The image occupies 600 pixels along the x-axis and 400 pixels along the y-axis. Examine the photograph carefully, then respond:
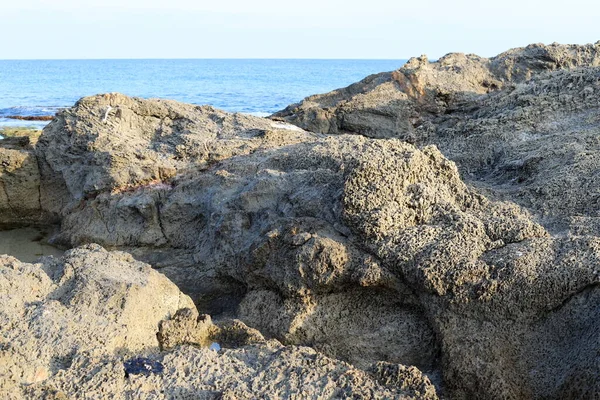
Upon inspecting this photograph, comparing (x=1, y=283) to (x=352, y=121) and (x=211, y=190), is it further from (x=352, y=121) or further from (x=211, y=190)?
(x=352, y=121)

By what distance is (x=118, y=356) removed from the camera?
250 centimetres

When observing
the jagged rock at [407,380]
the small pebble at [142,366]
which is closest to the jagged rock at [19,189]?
the small pebble at [142,366]

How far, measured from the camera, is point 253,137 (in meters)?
5.50

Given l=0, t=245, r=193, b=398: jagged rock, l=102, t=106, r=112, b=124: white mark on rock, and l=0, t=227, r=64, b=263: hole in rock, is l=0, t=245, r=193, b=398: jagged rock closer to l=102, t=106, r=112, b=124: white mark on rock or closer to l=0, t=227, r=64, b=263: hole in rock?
l=0, t=227, r=64, b=263: hole in rock

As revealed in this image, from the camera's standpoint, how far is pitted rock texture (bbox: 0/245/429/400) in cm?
224

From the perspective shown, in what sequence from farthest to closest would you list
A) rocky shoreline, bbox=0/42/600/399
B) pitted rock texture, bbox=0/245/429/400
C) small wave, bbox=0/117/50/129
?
small wave, bbox=0/117/50/129
rocky shoreline, bbox=0/42/600/399
pitted rock texture, bbox=0/245/429/400

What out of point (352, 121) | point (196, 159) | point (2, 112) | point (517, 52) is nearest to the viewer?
point (196, 159)

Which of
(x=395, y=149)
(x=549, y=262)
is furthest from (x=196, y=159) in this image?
(x=549, y=262)

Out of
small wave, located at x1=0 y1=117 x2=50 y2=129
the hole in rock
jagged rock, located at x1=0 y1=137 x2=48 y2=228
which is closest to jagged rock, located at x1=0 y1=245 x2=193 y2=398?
the hole in rock

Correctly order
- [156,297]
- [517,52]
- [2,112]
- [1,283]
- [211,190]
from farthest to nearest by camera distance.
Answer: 1. [2,112]
2. [517,52]
3. [211,190]
4. [156,297]
5. [1,283]

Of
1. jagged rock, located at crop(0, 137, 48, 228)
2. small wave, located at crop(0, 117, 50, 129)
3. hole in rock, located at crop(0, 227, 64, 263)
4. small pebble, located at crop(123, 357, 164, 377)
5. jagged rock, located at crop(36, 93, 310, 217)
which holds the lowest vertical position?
small wave, located at crop(0, 117, 50, 129)

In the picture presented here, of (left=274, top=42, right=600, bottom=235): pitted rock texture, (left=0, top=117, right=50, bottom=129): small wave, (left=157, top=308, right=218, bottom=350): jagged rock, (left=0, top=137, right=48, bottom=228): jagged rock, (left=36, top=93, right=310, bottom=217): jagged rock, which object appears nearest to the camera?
(left=157, top=308, right=218, bottom=350): jagged rock

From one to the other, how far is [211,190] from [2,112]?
19700 millimetres

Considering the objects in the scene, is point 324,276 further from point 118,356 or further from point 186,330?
point 118,356
